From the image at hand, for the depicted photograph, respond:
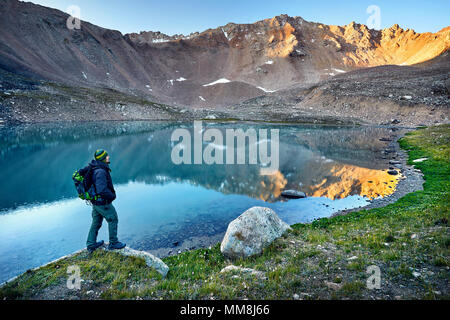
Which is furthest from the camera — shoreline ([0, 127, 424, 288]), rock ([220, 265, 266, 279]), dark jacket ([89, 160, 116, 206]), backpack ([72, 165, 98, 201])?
shoreline ([0, 127, 424, 288])

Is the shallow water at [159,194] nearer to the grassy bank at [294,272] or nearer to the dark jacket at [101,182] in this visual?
the grassy bank at [294,272]

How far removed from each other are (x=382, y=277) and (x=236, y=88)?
7320 inches

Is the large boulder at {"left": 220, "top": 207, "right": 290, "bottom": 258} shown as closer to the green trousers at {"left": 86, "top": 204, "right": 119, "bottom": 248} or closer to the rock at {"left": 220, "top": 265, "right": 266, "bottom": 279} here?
the rock at {"left": 220, "top": 265, "right": 266, "bottom": 279}

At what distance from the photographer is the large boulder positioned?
30.6 feet

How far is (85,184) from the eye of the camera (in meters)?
7.82

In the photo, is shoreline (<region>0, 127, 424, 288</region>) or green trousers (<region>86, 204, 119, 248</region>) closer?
green trousers (<region>86, 204, 119, 248</region>)

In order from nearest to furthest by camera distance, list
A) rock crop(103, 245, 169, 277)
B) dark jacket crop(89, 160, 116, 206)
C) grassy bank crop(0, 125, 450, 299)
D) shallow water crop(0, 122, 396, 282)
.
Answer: grassy bank crop(0, 125, 450, 299)
dark jacket crop(89, 160, 116, 206)
rock crop(103, 245, 169, 277)
shallow water crop(0, 122, 396, 282)

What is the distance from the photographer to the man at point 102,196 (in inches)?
305

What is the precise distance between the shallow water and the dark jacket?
18.3 ft

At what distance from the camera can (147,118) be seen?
335 ft

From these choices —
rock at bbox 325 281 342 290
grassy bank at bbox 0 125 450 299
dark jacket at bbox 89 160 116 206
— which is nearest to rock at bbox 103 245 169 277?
grassy bank at bbox 0 125 450 299

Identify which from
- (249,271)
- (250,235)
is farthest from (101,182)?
(250,235)

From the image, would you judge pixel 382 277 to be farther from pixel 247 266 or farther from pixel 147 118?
pixel 147 118

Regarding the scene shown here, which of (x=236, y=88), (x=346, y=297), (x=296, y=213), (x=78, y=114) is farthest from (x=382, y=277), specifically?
(x=236, y=88)
